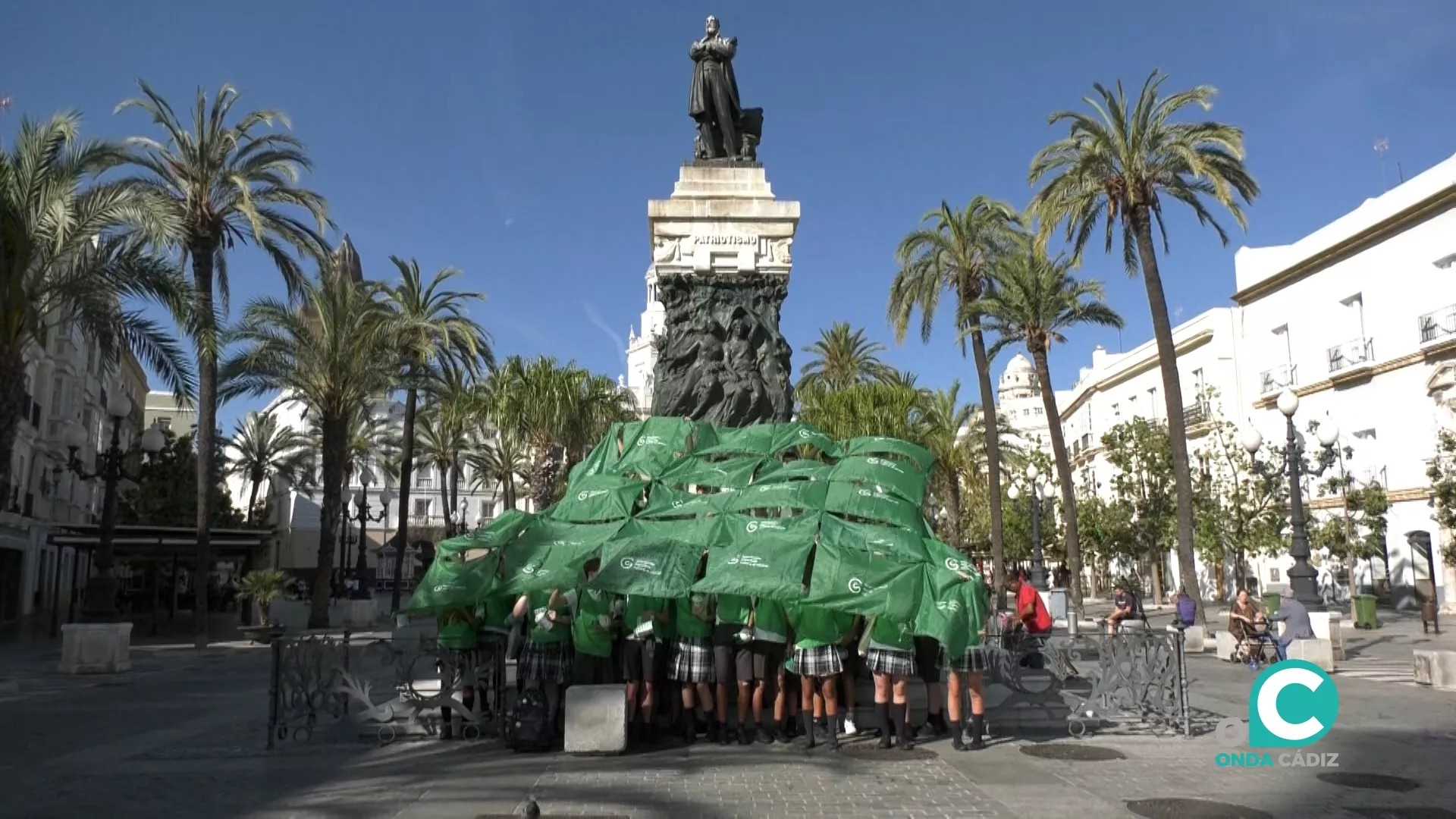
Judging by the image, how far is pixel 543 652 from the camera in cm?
948

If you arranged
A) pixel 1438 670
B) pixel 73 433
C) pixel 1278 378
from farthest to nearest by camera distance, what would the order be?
Answer: 1. pixel 73 433
2. pixel 1278 378
3. pixel 1438 670

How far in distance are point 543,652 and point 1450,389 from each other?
3302 centimetres

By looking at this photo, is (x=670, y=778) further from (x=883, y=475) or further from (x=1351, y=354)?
(x=1351, y=354)

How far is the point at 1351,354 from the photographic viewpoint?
121 feet

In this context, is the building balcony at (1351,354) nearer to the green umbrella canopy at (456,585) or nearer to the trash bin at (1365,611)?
the trash bin at (1365,611)

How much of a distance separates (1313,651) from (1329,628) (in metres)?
2.80

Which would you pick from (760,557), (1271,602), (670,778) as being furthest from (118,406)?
(1271,602)

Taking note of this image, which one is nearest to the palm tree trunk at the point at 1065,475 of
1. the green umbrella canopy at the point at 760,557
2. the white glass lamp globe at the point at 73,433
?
the green umbrella canopy at the point at 760,557

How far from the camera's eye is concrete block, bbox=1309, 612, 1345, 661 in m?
18.6

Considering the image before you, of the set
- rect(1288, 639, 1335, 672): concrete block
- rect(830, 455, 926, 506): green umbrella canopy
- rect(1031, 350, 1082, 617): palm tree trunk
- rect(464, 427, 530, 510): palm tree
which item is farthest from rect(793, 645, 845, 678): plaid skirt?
rect(464, 427, 530, 510): palm tree

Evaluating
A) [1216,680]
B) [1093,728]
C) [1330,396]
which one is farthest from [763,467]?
[1330,396]

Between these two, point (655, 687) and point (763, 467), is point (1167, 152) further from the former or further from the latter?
point (655, 687)

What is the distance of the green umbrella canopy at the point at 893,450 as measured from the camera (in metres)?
11.2

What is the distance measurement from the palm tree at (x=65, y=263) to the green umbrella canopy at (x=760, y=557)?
12039mm
